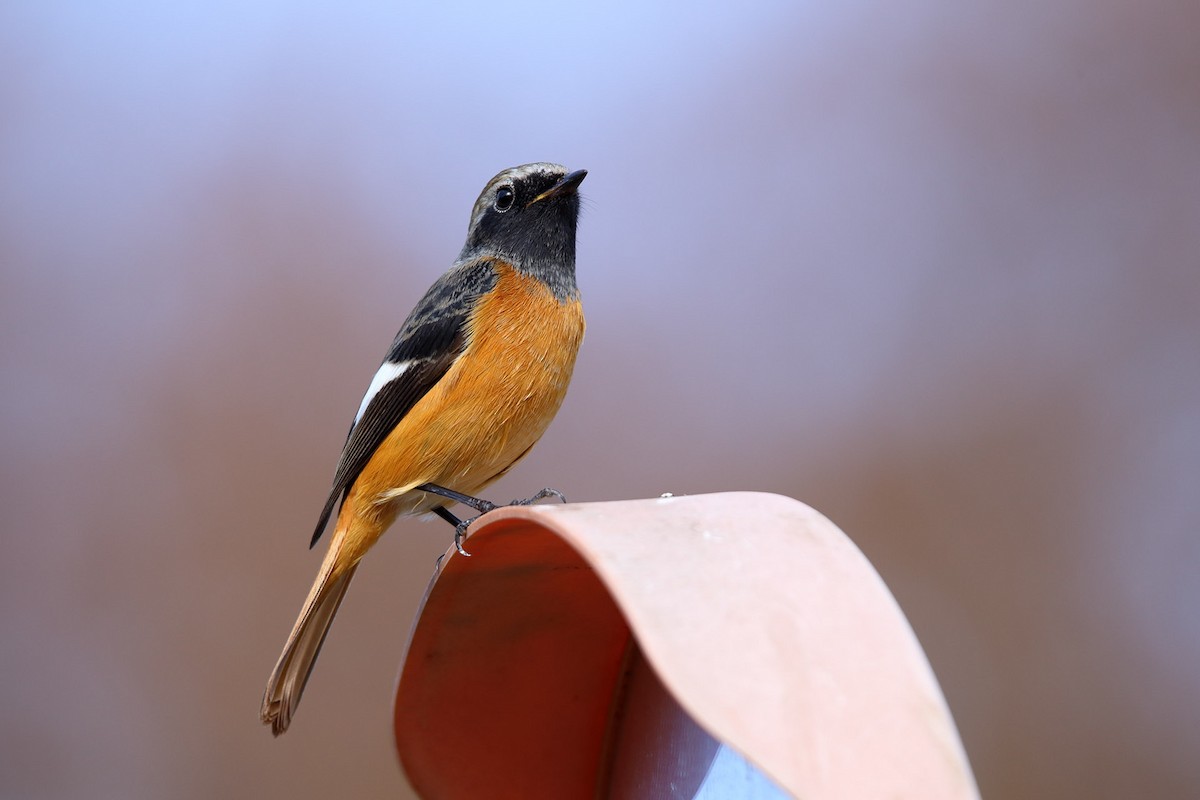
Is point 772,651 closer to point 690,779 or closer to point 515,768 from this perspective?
point 690,779

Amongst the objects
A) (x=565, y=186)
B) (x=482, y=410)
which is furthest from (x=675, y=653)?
(x=565, y=186)

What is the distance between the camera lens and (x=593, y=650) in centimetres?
95

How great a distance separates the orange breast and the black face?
13cm

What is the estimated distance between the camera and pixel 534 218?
1.53m

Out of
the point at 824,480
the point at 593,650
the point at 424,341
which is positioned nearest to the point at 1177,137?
the point at 824,480

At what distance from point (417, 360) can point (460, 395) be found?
0.13m

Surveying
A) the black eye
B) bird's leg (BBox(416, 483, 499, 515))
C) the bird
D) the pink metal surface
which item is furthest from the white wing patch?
the pink metal surface

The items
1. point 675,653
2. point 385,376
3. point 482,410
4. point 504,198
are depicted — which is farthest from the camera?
point 504,198

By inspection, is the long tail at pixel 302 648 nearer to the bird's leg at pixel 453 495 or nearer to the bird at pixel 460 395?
the bird at pixel 460 395

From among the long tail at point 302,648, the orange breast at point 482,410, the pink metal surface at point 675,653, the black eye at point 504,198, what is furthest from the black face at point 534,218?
the pink metal surface at point 675,653

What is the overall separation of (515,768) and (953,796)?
50cm

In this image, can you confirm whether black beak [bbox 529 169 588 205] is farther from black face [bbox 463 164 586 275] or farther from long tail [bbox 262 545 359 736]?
long tail [bbox 262 545 359 736]

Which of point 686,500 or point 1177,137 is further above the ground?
point 1177,137

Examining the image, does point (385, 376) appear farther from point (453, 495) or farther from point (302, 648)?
point (302, 648)
